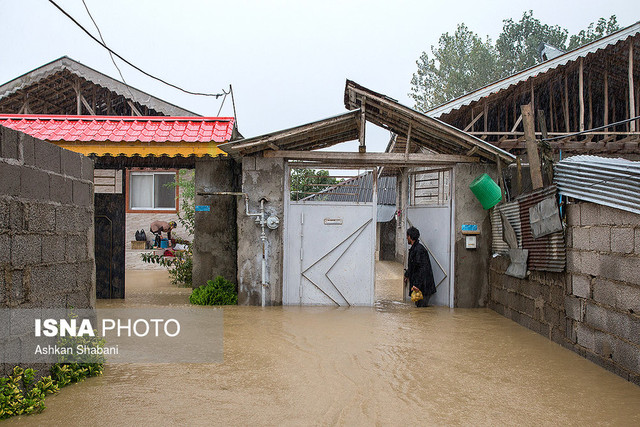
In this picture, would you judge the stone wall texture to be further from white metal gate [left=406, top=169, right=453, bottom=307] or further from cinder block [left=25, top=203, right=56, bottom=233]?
cinder block [left=25, top=203, right=56, bottom=233]

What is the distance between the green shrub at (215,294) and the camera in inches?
410

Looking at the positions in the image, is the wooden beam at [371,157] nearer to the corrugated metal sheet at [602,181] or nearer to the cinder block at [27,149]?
the corrugated metal sheet at [602,181]

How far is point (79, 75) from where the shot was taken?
15914 millimetres

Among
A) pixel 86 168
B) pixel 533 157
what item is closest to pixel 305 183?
pixel 533 157

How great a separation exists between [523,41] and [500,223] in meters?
32.5

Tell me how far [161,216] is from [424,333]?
12.8 meters

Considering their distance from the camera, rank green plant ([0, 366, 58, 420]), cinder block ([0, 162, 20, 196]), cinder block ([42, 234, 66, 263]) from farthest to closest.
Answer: cinder block ([42, 234, 66, 263]) < cinder block ([0, 162, 20, 196]) < green plant ([0, 366, 58, 420])

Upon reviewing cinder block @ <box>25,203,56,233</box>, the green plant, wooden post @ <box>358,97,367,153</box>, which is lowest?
the green plant

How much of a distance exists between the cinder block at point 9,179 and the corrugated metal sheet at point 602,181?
5896mm

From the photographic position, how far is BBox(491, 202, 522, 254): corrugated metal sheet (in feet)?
29.0

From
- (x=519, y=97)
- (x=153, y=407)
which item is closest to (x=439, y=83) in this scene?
(x=519, y=97)

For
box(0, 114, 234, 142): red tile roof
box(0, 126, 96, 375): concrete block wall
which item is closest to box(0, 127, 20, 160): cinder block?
box(0, 126, 96, 375): concrete block wall

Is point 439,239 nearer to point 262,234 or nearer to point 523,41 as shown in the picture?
point 262,234

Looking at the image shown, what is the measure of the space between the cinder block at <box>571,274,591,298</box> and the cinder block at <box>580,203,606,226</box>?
2.21ft
